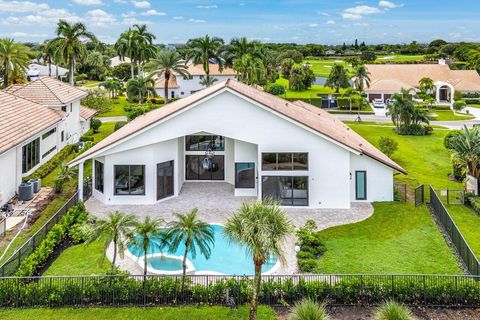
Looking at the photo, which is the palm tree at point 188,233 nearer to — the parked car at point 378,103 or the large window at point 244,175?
the large window at point 244,175

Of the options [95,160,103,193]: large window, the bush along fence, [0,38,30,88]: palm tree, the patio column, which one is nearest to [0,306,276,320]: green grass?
the bush along fence

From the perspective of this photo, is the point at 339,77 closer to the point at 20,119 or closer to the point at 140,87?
the point at 140,87

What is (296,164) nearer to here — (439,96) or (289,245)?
(289,245)

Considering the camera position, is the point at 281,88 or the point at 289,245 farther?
the point at 281,88

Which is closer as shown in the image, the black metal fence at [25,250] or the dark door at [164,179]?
the black metal fence at [25,250]

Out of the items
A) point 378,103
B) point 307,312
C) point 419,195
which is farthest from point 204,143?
point 378,103

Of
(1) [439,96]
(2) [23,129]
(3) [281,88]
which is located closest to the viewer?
(2) [23,129]

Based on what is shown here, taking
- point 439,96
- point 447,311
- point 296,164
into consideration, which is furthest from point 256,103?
point 439,96

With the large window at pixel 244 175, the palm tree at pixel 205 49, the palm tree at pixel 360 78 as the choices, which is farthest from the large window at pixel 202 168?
the palm tree at pixel 360 78
